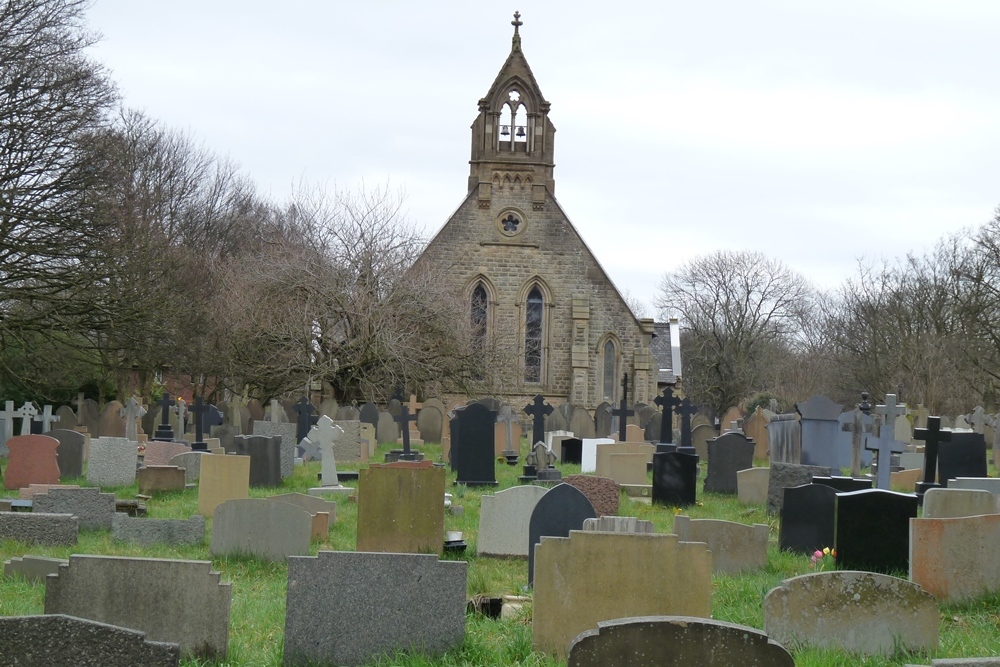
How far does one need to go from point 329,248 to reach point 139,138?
39.7 feet

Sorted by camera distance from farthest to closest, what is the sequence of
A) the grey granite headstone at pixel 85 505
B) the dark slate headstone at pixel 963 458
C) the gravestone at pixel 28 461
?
the dark slate headstone at pixel 963 458 < the gravestone at pixel 28 461 < the grey granite headstone at pixel 85 505

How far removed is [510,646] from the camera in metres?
6.63

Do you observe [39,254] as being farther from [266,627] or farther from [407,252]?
[407,252]

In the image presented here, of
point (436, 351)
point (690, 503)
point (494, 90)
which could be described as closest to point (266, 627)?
point (690, 503)

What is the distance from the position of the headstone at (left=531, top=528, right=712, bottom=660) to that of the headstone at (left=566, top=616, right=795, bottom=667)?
1726 mm

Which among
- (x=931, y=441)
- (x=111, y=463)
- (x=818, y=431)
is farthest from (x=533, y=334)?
(x=931, y=441)

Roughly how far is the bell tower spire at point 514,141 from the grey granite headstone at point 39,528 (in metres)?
29.3

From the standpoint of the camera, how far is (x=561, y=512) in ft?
27.8

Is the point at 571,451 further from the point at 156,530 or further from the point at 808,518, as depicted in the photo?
the point at 156,530

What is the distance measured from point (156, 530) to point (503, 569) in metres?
3.07

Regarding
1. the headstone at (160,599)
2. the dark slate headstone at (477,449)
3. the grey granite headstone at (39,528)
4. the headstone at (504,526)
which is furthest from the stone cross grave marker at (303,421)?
the headstone at (160,599)

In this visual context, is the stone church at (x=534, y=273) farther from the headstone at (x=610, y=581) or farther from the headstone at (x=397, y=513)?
the headstone at (x=610, y=581)

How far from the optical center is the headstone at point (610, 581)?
6562 mm

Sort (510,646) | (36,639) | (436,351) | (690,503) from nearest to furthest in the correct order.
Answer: (36,639) < (510,646) < (690,503) < (436,351)
